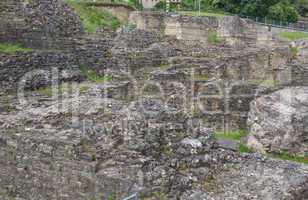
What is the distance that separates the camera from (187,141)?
9977 millimetres

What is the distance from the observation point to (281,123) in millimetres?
13273

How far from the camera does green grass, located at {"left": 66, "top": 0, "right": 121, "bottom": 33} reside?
2420 centimetres

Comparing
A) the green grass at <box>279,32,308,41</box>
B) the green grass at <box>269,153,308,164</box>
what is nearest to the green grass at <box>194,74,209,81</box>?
the green grass at <box>269,153,308,164</box>

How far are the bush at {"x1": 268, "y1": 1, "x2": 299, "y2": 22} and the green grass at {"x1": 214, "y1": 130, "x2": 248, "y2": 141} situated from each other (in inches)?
893

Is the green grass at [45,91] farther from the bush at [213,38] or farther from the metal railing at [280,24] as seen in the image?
the metal railing at [280,24]

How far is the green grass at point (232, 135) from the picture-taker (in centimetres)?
1447

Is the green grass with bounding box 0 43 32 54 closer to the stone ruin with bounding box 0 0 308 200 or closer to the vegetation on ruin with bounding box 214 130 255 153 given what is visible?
the stone ruin with bounding box 0 0 308 200

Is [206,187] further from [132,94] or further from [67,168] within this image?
[132,94]

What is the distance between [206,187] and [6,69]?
29.7 feet

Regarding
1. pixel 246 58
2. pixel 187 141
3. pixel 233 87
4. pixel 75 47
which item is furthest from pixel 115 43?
pixel 187 141

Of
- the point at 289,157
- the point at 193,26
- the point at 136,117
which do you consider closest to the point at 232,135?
the point at 289,157

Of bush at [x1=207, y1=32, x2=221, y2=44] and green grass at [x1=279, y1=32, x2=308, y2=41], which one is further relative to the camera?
green grass at [x1=279, y1=32, x2=308, y2=41]

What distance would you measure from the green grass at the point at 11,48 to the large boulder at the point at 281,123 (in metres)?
7.59

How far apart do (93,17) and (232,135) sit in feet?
40.5
